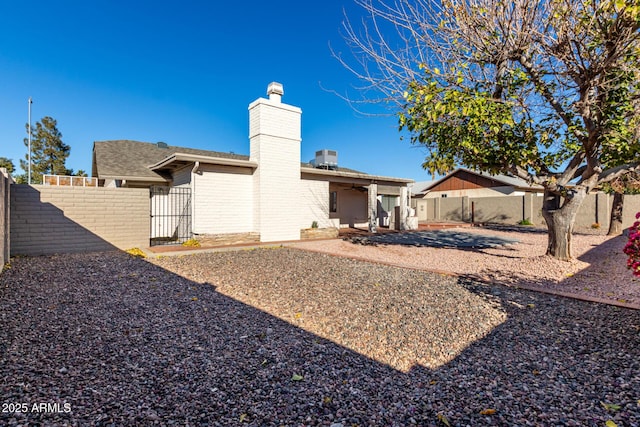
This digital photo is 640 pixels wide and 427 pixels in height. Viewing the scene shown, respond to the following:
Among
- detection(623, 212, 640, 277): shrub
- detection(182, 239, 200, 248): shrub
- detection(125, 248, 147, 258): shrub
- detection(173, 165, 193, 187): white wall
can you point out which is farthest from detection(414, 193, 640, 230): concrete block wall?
detection(125, 248, 147, 258): shrub

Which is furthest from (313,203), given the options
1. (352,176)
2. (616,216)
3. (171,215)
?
(616,216)

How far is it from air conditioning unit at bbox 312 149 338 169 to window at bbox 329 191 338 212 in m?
1.45

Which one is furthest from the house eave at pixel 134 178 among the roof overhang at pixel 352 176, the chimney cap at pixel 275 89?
the roof overhang at pixel 352 176

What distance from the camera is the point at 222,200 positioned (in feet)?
34.7

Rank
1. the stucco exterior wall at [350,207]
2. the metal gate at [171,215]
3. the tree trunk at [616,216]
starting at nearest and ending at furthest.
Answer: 1. the metal gate at [171,215]
2. the tree trunk at [616,216]
3. the stucco exterior wall at [350,207]

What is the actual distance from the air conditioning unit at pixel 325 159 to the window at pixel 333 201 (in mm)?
1451

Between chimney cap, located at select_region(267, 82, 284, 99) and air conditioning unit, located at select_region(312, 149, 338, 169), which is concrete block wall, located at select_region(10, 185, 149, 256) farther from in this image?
air conditioning unit, located at select_region(312, 149, 338, 169)

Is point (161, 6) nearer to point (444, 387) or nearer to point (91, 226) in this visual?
point (91, 226)

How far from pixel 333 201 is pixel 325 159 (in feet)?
7.61

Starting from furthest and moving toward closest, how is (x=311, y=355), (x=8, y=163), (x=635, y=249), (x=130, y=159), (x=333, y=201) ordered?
(x=8, y=163) < (x=333, y=201) < (x=130, y=159) < (x=635, y=249) < (x=311, y=355)

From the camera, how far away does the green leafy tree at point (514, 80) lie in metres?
5.08

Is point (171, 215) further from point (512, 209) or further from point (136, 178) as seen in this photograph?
point (512, 209)

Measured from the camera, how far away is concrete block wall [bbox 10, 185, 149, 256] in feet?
25.5

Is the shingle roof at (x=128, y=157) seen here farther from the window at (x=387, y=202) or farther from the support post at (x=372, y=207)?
the window at (x=387, y=202)
